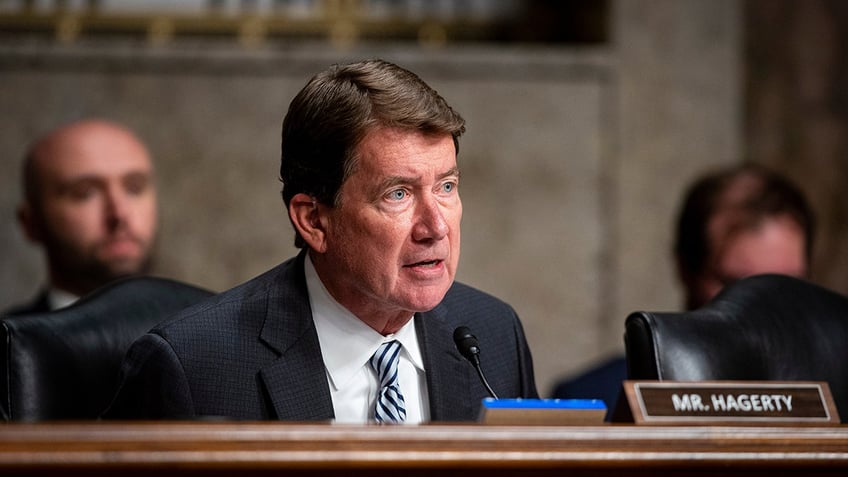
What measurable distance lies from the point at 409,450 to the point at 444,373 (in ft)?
2.85

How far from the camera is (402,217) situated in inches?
98.0

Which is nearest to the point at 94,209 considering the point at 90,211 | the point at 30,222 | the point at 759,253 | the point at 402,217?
the point at 90,211

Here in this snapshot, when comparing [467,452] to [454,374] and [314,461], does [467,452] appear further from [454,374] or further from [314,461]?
[454,374]

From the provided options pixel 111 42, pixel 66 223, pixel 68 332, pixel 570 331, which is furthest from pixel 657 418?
pixel 111 42

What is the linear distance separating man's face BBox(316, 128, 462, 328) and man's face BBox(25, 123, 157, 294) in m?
1.85

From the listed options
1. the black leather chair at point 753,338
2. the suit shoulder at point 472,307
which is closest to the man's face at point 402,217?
the suit shoulder at point 472,307

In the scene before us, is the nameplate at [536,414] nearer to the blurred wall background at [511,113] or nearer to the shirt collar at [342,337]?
the shirt collar at [342,337]

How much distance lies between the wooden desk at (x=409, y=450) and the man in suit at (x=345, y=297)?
0.66m

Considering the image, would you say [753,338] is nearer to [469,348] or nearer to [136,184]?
[469,348]

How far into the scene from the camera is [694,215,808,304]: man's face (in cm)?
389

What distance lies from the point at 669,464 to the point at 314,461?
55 centimetres

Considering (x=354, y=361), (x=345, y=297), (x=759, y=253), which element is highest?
(x=345, y=297)

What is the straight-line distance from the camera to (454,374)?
105 inches

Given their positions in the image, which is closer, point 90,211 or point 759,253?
point 759,253
